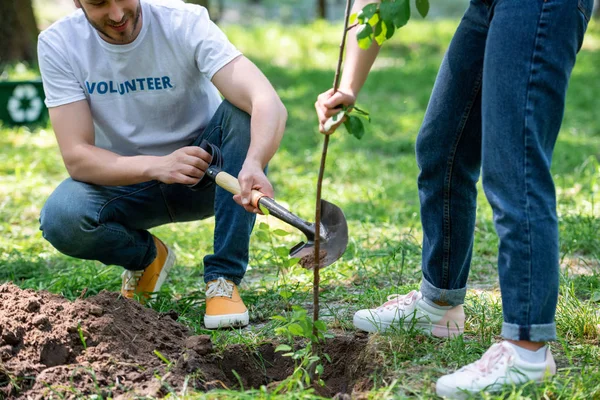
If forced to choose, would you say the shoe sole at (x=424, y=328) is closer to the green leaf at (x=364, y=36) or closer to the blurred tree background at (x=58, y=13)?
the green leaf at (x=364, y=36)

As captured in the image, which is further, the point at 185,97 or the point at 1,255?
the point at 1,255

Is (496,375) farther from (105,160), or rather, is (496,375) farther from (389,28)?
(105,160)

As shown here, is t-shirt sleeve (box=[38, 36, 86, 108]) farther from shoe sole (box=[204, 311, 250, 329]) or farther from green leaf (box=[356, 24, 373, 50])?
green leaf (box=[356, 24, 373, 50])

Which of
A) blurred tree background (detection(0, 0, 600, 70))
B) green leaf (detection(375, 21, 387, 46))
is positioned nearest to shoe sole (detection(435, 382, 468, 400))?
green leaf (detection(375, 21, 387, 46))

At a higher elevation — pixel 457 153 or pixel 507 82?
pixel 507 82

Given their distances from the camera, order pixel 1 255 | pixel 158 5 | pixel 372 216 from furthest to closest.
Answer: pixel 372 216, pixel 1 255, pixel 158 5

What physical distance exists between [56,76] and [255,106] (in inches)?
32.6

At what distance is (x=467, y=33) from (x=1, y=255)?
280 cm

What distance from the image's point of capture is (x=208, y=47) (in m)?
3.05

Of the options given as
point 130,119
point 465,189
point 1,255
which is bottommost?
point 1,255

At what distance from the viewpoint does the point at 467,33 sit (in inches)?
91.5

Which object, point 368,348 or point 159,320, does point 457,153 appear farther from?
point 159,320

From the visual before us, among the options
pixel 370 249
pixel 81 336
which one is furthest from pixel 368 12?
pixel 370 249

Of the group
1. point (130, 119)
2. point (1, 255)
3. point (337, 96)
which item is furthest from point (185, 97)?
point (1, 255)
